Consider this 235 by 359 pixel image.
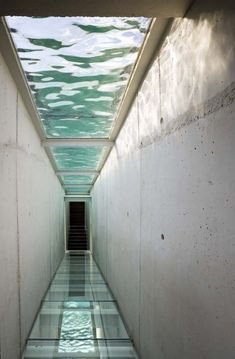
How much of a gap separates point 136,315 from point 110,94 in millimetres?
2293

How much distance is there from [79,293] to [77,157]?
2.74m

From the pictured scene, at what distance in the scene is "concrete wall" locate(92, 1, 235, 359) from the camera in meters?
1.39

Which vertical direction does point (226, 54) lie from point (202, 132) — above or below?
above

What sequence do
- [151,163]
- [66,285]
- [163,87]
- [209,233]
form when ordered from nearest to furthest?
1. [209,233]
2. [163,87]
3. [151,163]
4. [66,285]

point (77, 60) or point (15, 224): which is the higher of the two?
point (77, 60)

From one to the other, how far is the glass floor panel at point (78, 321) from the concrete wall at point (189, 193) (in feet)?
3.44

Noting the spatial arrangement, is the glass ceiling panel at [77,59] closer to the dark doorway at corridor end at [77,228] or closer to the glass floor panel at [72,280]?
the glass floor panel at [72,280]

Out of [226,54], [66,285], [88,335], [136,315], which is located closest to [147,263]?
[136,315]

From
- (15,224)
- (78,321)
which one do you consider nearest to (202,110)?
(15,224)

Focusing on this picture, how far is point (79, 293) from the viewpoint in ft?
21.2

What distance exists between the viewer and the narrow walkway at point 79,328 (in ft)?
11.9

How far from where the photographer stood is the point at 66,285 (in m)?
7.24

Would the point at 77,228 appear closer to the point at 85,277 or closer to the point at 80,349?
the point at 85,277

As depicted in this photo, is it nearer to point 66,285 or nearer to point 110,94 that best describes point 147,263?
point 110,94
